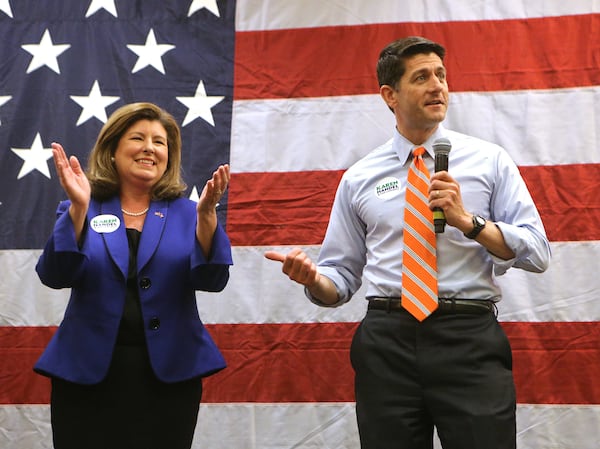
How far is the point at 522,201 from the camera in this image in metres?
1.81

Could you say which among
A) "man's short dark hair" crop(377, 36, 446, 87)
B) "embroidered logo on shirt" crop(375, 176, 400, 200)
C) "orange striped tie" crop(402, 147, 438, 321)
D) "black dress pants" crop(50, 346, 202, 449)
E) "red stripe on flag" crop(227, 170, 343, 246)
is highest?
"man's short dark hair" crop(377, 36, 446, 87)

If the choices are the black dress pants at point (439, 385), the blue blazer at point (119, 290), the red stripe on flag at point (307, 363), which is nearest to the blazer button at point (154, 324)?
the blue blazer at point (119, 290)

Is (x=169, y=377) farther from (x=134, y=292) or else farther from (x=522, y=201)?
(x=522, y=201)

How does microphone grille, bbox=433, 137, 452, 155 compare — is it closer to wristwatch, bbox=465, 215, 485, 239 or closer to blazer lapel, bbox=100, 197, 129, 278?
wristwatch, bbox=465, 215, 485, 239

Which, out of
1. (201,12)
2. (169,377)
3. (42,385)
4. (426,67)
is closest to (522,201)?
(426,67)

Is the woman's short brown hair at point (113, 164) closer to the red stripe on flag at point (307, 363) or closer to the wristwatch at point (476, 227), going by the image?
the wristwatch at point (476, 227)

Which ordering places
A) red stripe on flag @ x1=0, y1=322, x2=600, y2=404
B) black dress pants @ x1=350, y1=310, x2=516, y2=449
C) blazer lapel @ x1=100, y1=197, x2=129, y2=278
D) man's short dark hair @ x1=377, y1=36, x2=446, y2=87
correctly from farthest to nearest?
red stripe on flag @ x1=0, y1=322, x2=600, y2=404, man's short dark hair @ x1=377, y1=36, x2=446, y2=87, blazer lapel @ x1=100, y1=197, x2=129, y2=278, black dress pants @ x1=350, y1=310, x2=516, y2=449

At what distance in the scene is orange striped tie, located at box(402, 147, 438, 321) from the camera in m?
1.73

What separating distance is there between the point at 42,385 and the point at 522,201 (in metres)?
2.15

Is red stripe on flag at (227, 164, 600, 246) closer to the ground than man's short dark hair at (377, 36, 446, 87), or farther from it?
closer to the ground

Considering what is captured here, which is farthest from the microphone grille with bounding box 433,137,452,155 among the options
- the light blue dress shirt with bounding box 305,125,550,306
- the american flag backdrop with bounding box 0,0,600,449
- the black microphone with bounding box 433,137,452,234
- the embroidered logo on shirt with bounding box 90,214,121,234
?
the american flag backdrop with bounding box 0,0,600,449

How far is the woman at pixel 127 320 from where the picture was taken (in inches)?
71.3

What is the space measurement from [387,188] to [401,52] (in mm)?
390

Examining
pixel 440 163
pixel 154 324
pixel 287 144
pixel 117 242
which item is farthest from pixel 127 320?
pixel 287 144
